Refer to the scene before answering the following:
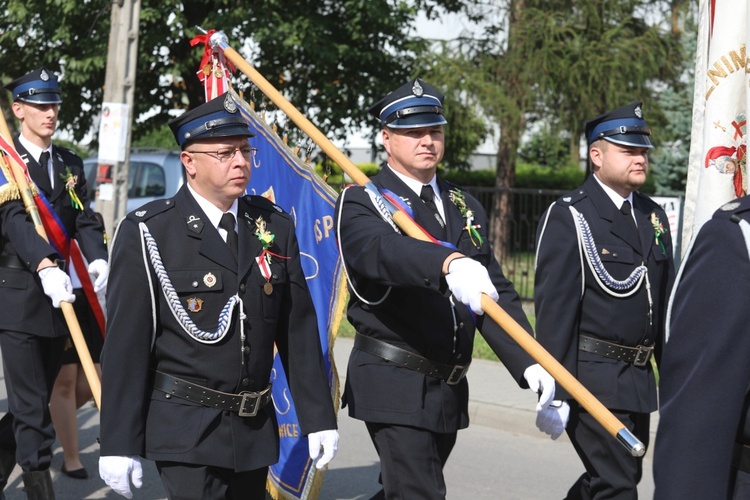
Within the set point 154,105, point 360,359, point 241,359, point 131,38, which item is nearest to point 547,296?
point 360,359

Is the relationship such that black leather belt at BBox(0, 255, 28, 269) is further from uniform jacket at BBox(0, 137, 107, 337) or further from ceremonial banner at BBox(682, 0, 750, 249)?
ceremonial banner at BBox(682, 0, 750, 249)

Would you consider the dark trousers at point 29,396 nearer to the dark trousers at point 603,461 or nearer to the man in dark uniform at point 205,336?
the man in dark uniform at point 205,336

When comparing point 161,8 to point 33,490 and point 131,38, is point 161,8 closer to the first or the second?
point 131,38

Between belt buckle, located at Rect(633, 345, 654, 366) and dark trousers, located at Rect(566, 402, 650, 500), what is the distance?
0.22 metres

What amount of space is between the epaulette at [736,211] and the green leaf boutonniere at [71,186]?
→ 450cm

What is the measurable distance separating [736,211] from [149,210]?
7.27 ft

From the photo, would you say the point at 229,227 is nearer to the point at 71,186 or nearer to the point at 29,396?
the point at 29,396

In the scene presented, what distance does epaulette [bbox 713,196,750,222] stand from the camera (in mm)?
2255

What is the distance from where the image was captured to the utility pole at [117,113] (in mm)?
11891

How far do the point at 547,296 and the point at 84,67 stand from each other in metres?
13.9

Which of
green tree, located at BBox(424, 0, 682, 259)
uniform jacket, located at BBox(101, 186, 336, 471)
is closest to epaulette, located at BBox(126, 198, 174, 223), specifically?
uniform jacket, located at BBox(101, 186, 336, 471)

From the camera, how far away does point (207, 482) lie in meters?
3.76

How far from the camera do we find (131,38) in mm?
12148

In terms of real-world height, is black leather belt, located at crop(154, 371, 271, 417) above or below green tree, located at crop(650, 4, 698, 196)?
below
